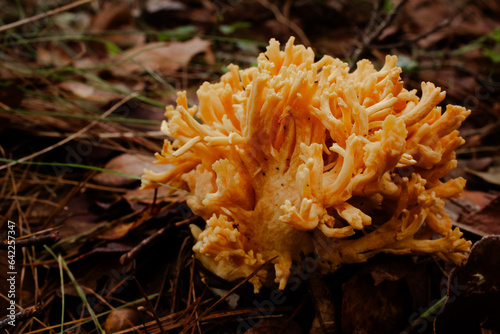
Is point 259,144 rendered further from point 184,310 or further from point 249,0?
point 249,0

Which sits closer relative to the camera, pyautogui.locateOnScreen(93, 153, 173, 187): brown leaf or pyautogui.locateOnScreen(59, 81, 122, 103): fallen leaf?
pyautogui.locateOnScreen(93, 153, 173, 187): brown leaf

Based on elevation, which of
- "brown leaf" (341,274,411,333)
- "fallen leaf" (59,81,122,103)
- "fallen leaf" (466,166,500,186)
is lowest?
"brown leaf" (341,274,411,333)

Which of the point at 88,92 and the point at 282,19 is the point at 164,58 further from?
the point at 282,19

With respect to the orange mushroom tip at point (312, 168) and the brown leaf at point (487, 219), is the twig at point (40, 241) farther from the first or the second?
the brown leaf at point (487, 219)

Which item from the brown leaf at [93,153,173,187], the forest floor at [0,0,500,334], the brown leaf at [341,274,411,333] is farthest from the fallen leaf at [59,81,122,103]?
A: the brown leaf at [341,274,411,333]

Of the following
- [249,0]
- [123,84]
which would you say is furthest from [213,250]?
[249,0]

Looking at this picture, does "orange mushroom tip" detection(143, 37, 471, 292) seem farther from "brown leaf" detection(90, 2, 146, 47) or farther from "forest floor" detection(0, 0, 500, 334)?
"brown leaf" detection(90, 2, 146, 47)

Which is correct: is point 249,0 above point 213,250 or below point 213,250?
above
